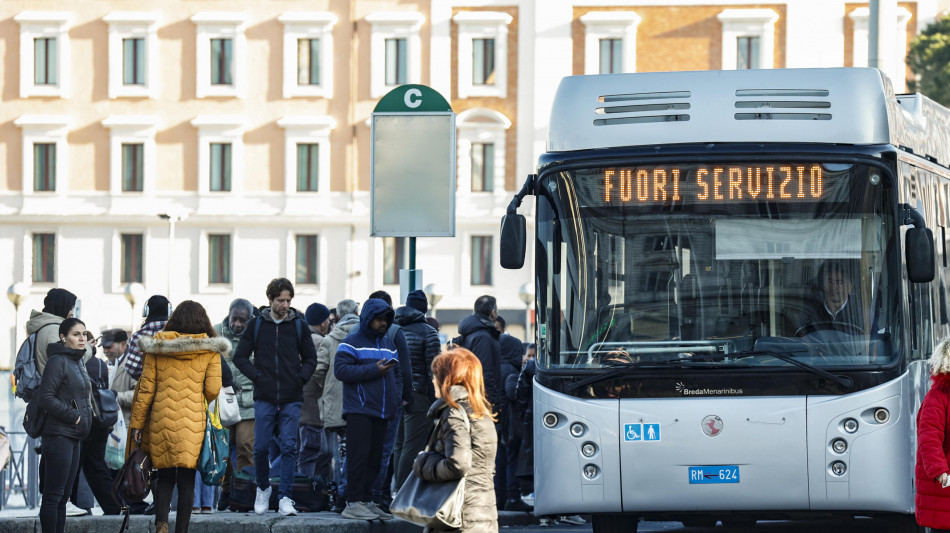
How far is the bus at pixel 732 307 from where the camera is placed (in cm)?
980

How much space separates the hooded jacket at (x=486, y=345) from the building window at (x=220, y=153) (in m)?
42.7

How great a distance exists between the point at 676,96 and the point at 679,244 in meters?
1.13

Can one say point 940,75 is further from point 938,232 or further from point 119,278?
point 938,232

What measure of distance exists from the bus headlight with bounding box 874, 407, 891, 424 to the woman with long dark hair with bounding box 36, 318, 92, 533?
5.37 metres

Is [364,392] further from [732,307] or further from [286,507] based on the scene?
[732,307]

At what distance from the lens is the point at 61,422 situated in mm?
10719

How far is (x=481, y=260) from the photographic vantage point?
181ft

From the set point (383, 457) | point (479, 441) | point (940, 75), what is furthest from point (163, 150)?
point (479, 441)

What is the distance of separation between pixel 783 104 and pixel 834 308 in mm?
1498

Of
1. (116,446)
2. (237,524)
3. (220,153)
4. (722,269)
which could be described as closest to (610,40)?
(220,153)

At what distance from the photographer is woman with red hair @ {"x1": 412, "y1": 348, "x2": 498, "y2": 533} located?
25.7 ft

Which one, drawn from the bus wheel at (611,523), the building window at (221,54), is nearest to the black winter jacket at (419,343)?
the bus wheel at (611,523)

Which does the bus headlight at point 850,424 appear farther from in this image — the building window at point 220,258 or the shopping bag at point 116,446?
the building window at point 220,258

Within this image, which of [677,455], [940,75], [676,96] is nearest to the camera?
[677,455]
